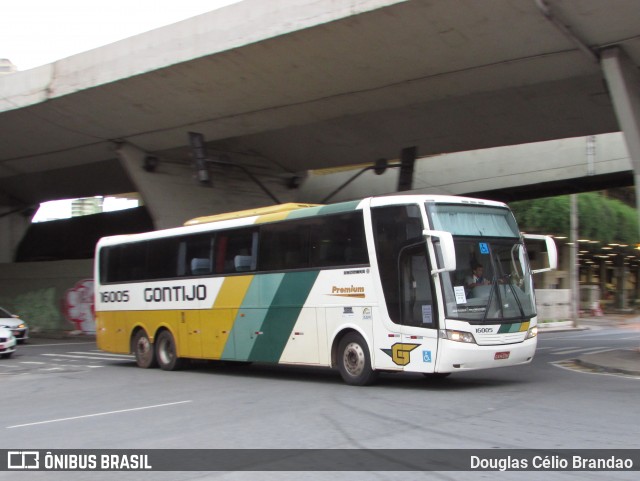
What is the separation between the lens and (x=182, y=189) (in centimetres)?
2986

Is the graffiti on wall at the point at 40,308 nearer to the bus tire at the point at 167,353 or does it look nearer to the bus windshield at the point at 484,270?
the bus tire at the point at 167,353

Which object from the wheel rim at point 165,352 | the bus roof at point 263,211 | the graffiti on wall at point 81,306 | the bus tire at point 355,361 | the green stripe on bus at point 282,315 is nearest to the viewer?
the bus tire at point 355,361

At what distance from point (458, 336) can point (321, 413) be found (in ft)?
9.32

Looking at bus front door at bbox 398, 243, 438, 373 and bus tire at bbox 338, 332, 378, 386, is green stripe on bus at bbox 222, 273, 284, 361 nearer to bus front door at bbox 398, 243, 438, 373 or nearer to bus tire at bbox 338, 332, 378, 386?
bus tire at bbox 338, 332, 378, 386

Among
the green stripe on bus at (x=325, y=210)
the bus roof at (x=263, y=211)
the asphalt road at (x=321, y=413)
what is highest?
the bus roof at (x=263, y=211)

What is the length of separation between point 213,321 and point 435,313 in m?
6.12

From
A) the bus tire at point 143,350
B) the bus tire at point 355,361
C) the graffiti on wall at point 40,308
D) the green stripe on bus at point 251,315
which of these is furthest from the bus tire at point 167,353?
the graffiti on wall at point 40,308

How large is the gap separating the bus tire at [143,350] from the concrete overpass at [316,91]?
27.3 ft

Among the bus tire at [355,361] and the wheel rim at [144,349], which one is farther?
the wheel rim at [144,349]

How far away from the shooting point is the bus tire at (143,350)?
59.2 ft

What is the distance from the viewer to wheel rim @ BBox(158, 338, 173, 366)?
17484 millimetres

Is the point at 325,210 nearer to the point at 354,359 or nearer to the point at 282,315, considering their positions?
the point at 282,315

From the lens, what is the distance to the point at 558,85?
2227 cm

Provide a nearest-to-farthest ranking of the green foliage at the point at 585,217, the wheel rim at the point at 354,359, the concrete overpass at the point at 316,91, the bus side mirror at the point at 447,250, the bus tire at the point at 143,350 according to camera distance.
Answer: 1. the bus side mirror at the point at 447,250
2. the wheel rim at the point at 354,359
3. the concrete overpass at the point at 316,91
4. the bus tire at the point at 143,350
5. the green foliage at the point at 585,217
